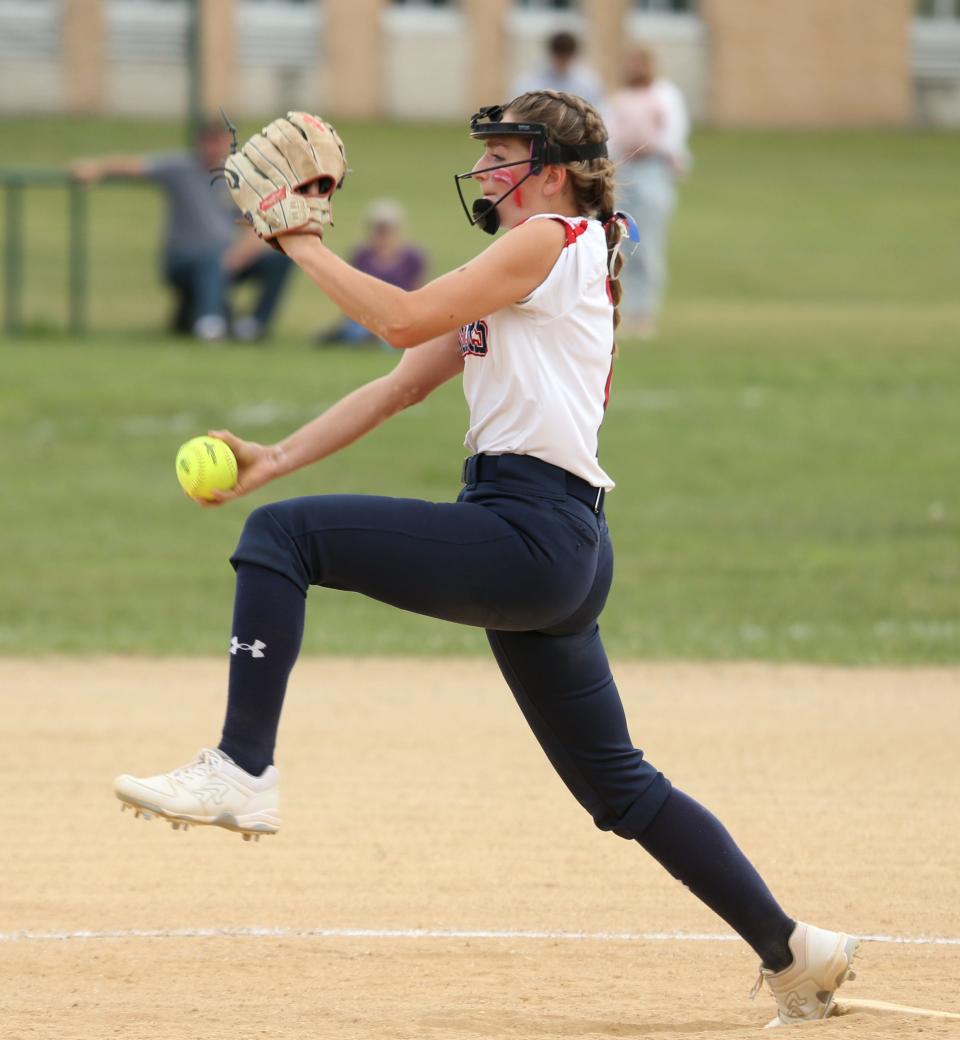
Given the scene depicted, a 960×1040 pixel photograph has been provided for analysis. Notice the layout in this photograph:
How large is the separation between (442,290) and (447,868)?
252 centimetres

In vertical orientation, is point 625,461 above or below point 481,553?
below

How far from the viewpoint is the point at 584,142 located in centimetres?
433

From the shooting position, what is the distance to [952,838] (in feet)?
20.9

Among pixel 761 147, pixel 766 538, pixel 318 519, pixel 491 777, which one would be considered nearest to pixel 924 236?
pixel 761 147

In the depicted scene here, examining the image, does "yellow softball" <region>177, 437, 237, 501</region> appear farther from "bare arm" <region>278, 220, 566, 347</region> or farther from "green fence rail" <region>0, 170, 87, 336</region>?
"green fence rail" <region>0, 170, 87, 336</region>

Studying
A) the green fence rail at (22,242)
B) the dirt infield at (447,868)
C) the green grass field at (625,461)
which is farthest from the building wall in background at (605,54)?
the dirt infield at (447,868)

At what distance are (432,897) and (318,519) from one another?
192 cm

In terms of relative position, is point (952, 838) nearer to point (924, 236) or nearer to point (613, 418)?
point (613, 418)

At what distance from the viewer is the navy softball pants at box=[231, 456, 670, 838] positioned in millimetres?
4164

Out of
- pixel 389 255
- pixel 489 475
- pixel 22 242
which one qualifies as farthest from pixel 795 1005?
pixel 22 242

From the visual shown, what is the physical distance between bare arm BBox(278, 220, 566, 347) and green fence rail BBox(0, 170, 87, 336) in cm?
1344

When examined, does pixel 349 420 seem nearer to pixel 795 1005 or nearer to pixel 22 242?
pixel 795 1005

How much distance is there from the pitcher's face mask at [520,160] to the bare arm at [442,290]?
0.22 meters

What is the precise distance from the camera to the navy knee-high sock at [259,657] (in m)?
4.16
